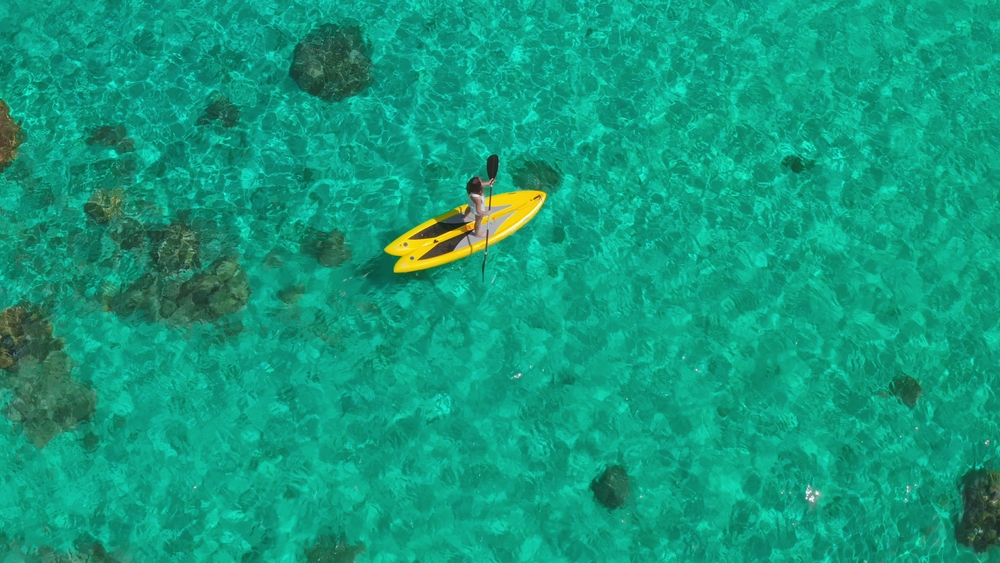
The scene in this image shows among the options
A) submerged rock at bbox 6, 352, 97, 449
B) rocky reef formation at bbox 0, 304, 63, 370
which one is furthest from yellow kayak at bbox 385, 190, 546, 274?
rocky reef formation at bbox 0, 304, 63, 370

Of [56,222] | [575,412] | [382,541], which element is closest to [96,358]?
[56,222]

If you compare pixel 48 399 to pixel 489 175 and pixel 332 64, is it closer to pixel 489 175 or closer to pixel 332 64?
pixel 332 64

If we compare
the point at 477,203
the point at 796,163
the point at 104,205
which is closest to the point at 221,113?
the point at 104,205

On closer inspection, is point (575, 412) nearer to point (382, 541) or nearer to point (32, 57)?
point (382, 541)

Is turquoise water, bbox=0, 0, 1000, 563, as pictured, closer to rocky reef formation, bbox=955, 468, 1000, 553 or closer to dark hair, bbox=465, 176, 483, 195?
rocky reef formation, bbox=955, 468, 1000, 553

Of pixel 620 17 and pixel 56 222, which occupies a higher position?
pixel 620 17
